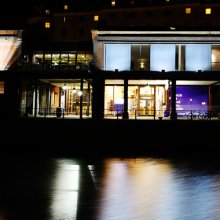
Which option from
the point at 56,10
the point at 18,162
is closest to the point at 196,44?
the point at 18,162

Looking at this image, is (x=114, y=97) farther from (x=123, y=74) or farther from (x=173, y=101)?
(x=173, y=101)

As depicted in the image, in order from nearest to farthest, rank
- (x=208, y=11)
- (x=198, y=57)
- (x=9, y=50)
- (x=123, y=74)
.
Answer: (x=123, y=74), (x=198, y=57), (x=9, y=50), (x=208, y=11)

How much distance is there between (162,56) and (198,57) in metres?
3.09

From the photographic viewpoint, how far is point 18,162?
1883 centimetres

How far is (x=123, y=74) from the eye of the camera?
96.8 feet

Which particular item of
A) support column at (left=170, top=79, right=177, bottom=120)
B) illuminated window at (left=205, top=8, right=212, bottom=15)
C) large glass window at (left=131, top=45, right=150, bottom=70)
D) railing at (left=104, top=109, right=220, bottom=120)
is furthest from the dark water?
illuminated window at (left=205, top=8, right=212, bottom=15)

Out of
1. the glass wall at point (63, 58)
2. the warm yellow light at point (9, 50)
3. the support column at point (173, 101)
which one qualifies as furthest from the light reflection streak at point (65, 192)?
the glass wall at point (63, 58)

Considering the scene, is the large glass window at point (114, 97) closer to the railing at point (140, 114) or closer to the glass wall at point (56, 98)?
the railing at point (140, 114)

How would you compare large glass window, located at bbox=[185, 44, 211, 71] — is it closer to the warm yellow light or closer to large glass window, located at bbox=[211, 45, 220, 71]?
large glass window, located at bbox=[211, 45, 220, 71]

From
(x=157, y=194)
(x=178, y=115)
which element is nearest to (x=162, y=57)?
(x=178, y=115)

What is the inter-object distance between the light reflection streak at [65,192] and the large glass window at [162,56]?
15073 millimetres

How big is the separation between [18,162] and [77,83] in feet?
53.1

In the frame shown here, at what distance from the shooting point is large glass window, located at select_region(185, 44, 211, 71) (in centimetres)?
3027

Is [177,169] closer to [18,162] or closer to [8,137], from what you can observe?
[18,162]
